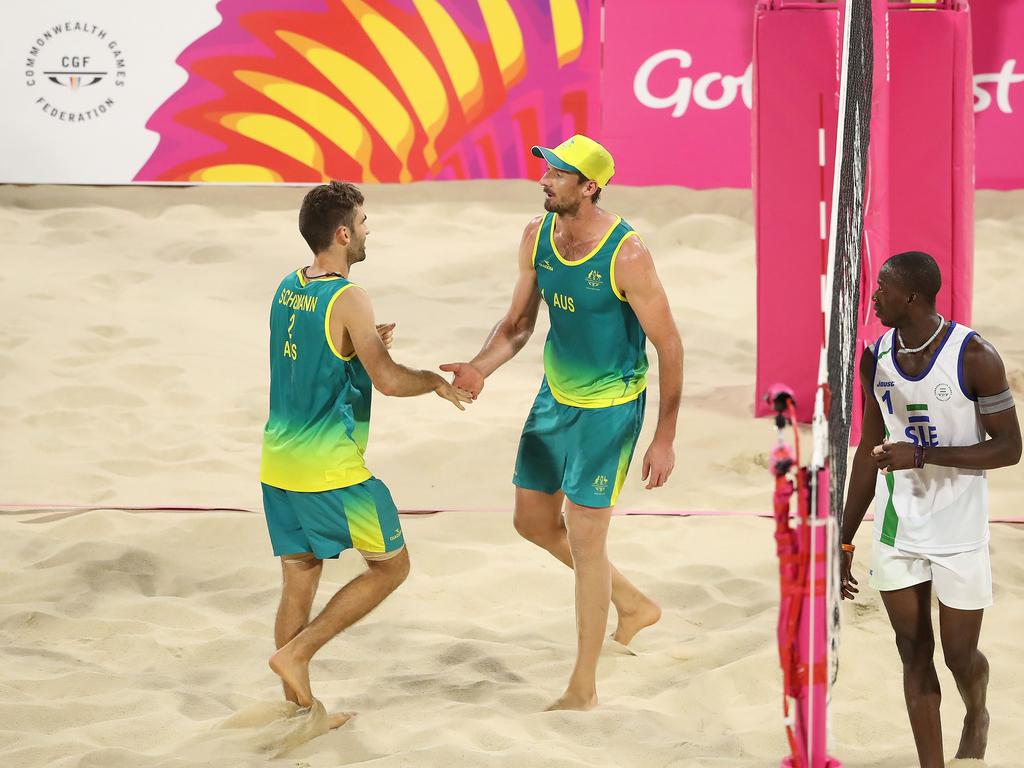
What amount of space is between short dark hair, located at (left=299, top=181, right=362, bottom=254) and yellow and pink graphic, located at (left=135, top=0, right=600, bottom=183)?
255 inches

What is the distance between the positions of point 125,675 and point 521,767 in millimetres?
1568

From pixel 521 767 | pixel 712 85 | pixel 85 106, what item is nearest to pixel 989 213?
pixel 712 85

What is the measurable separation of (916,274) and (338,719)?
7.14ft

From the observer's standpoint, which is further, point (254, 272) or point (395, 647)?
point (254, 272)

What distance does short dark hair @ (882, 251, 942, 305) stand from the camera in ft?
11.2

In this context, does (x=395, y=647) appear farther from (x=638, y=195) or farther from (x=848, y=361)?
(x=638, y=195)

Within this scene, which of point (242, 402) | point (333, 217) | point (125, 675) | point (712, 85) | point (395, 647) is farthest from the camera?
point (712, 85)

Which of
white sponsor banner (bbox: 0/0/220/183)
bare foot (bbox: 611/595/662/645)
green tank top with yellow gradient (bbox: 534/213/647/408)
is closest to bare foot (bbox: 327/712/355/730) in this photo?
bare foot (bbox: 611/595/662/645)

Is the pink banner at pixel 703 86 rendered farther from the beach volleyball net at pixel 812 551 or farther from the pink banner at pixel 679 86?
the beach volleyball net at pixel 812 551

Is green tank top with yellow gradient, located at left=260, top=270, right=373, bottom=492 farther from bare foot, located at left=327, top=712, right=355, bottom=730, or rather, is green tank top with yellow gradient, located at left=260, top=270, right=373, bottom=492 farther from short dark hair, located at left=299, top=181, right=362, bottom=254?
bare foot, located at left=327, top=712, right=355, bottom=730

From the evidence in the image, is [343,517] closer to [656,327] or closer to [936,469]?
[656,327]

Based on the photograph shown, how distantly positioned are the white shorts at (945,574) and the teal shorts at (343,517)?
1.47 meters

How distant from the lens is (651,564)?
5504 mm

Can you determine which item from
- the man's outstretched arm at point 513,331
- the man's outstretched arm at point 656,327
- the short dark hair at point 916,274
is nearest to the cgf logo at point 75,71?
the man's outstretched arm at point 513,331
